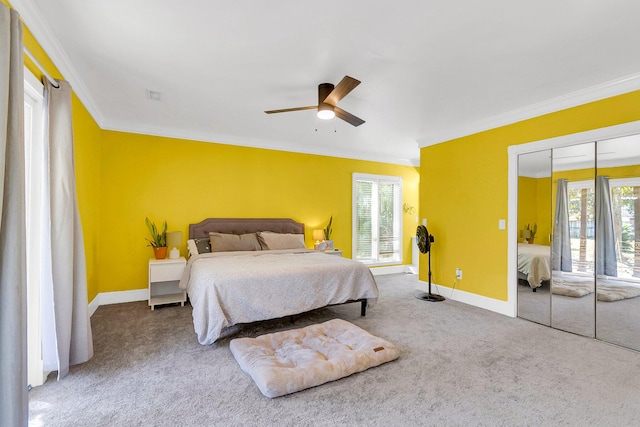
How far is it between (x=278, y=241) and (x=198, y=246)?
1.17m

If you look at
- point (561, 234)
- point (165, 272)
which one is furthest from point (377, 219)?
point (165, 272)

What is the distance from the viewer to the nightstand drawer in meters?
4.07

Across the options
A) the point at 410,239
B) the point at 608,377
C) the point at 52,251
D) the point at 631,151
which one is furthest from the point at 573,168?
the point at 52,251

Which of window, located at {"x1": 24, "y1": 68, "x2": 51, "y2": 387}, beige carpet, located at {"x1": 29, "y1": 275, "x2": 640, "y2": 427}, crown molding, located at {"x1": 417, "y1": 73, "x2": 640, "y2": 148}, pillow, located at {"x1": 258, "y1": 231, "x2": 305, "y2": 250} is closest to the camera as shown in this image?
beige carpet, located at {"x1": 29, "y1": 275, "x2": 640, "y2": 427}

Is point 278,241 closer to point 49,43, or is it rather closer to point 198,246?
point 198,246

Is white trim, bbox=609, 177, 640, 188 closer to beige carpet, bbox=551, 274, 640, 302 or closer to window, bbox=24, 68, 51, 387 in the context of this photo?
beige carpet, bbox=551, 274, 640, 302

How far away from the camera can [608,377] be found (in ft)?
7.80

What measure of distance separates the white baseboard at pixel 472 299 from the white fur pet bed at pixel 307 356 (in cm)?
213

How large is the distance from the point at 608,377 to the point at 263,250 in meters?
3.90

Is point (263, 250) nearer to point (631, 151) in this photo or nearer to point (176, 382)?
point (176, 382)

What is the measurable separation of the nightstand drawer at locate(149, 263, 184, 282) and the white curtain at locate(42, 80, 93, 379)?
1540 millimetres

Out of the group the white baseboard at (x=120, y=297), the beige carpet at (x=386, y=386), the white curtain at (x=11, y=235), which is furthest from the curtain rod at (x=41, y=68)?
the white baseboard at (x=120, y=297)

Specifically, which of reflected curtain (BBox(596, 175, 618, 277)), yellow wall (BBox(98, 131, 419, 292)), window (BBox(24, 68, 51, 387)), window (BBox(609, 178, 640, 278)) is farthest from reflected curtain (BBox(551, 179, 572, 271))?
window (BBox(24, 68, 51, 387))

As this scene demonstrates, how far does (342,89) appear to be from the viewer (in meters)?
2.64
